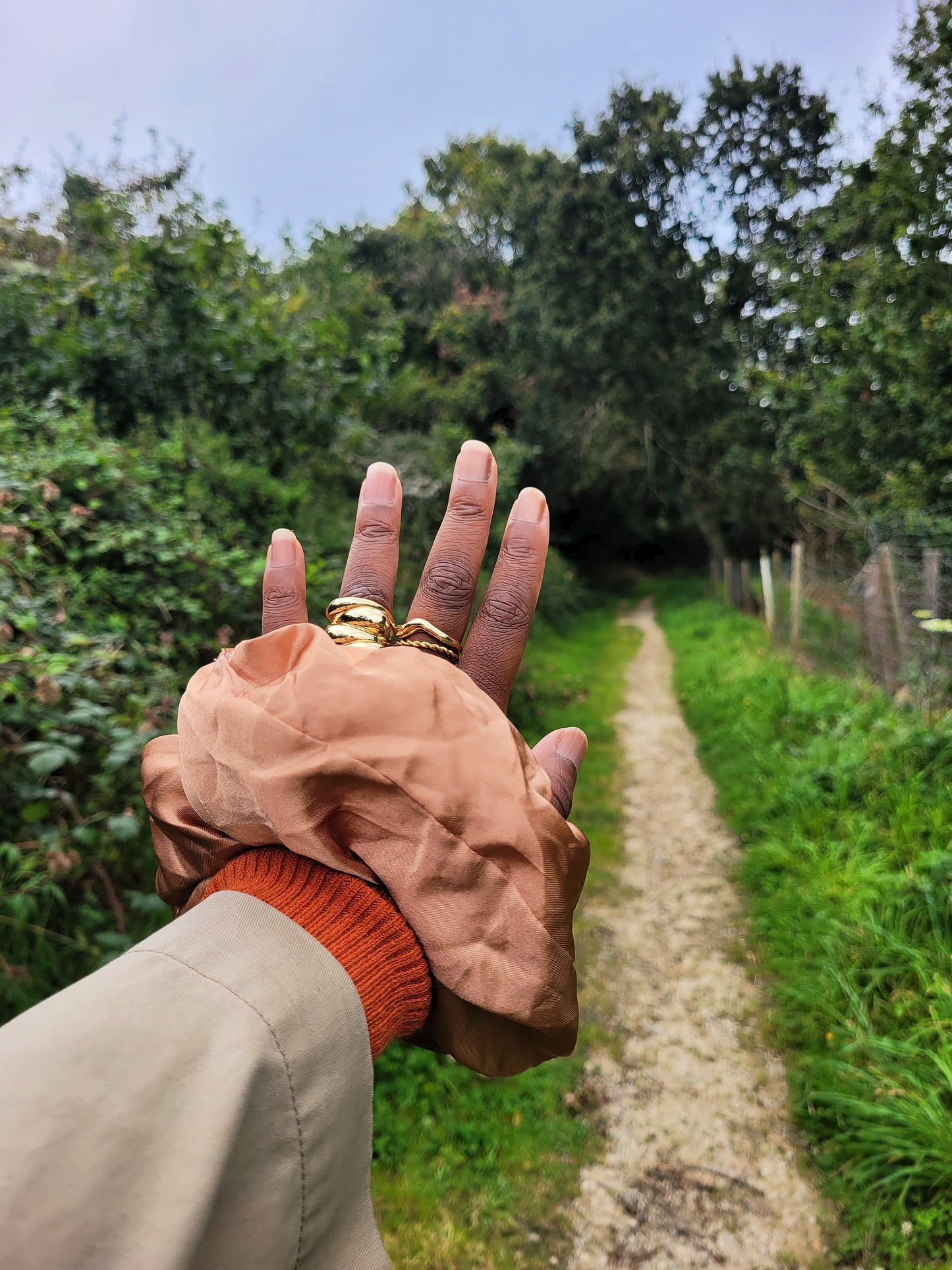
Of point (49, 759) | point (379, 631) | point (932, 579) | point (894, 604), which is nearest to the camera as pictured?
point (379, 631)

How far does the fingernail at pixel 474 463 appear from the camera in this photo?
4.28 feet

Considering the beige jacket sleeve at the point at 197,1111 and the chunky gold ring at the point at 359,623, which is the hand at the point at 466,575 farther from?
the beige jacket sleeve at the point at 197,1111

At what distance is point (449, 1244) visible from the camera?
2131mm

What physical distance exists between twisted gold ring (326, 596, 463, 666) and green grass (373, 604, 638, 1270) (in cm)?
202

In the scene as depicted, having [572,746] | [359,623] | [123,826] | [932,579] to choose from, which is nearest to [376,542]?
[359,623]

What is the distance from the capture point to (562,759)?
4.02 feet

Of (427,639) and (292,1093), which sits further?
(427,639)

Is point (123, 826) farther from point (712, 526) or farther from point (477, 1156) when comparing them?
point (712, 526)

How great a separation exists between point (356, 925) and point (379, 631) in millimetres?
502

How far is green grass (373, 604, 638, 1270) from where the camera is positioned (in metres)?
2.15

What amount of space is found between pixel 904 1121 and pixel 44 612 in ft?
11.3

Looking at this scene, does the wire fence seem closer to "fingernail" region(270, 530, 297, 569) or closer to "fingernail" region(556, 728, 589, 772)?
"fingernail" region(556, 728, 589, 772)

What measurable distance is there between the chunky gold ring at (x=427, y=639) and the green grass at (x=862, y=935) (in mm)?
2147

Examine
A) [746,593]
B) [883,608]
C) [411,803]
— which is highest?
[411,803]
